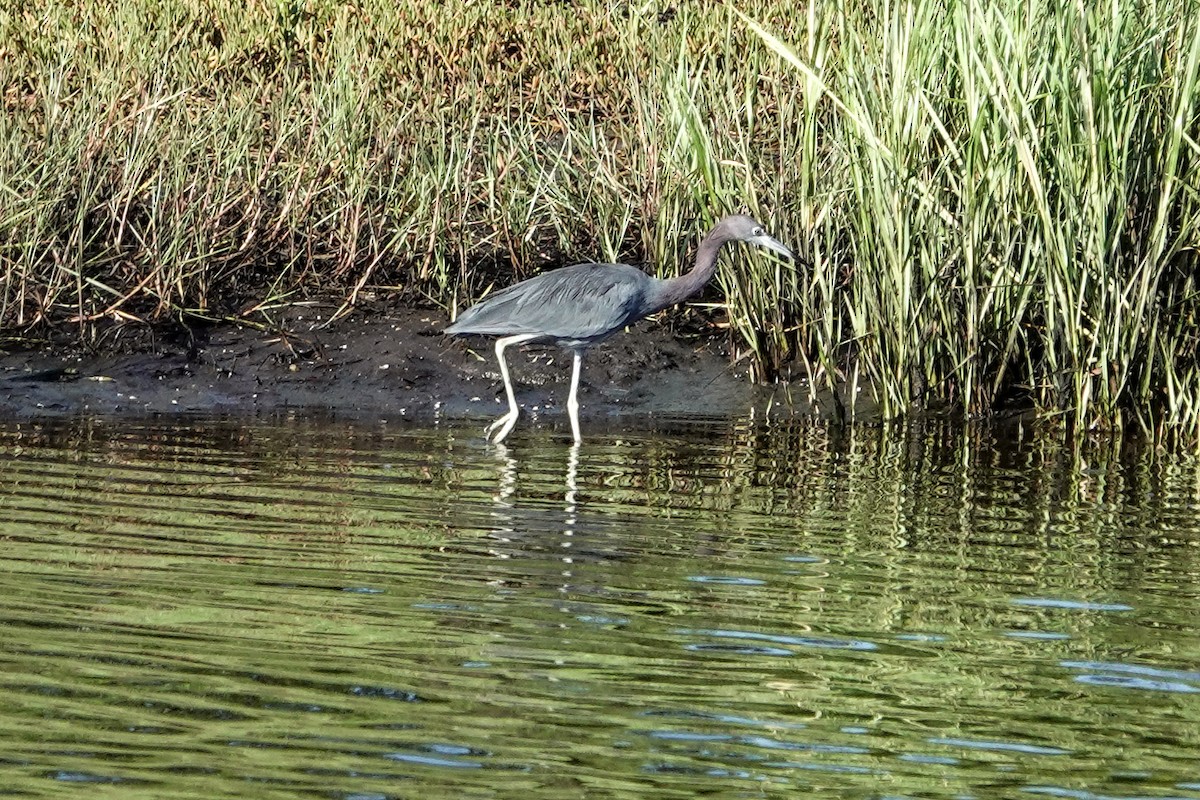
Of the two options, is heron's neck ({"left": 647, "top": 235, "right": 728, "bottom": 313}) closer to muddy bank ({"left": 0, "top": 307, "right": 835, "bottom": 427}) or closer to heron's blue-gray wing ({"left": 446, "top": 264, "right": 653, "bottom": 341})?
heron's blue-gray wing ({"left": 446, "top": 264, "right": 653, "bottom": 341})

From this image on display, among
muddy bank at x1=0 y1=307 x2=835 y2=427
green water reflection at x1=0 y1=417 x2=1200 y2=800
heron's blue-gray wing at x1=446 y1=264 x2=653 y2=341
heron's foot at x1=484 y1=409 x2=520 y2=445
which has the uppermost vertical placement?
heron's blue-gray wing at x1=446 y1=264 x2=653 y2=341

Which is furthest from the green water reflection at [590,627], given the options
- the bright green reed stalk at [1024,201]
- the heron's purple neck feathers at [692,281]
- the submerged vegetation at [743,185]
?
the heron's purple neck feathers at [692,281]

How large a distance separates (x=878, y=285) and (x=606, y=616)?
4232 millimetres

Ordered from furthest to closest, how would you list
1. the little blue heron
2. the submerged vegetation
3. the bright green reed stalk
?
the little blue heron
the submerged vegetation
the bright green reed stalk

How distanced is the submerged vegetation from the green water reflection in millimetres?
1071

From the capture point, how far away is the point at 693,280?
8.91m

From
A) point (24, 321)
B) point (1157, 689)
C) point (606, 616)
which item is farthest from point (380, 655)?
point (24, 321)

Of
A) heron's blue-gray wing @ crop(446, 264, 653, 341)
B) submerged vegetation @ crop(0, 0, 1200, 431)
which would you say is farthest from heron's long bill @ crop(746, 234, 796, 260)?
heron's blue-gray wing @ crop(446, 264, 653, 341)

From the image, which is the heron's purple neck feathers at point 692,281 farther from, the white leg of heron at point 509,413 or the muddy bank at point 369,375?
the white leg of heron at point 509,413

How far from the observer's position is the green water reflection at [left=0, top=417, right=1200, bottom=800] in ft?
10.4

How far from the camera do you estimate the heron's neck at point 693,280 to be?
8.81m

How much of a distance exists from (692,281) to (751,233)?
50 centimetres

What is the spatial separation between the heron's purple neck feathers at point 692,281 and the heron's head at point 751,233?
0.16 m

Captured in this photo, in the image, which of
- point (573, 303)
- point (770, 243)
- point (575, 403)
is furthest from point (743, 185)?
point (575, 403)
